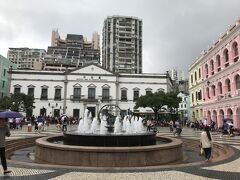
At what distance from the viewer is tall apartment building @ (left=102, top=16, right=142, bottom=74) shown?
111 meters

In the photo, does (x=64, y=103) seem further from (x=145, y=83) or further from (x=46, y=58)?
(x=46, y=58)

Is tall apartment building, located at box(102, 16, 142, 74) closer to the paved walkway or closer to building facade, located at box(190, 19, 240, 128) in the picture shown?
building facade, located at box(190, 19, 240, 128)

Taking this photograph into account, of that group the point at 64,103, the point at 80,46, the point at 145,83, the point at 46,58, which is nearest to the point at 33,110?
the point at 64,103

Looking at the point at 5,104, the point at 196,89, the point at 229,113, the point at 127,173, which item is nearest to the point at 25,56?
the point at 5,104

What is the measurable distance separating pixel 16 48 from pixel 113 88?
11465cm

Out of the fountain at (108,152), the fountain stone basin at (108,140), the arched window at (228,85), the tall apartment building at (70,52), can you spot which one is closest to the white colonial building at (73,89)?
the arched window at (228,85)

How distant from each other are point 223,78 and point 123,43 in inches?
3455

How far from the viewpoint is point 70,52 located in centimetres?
11894

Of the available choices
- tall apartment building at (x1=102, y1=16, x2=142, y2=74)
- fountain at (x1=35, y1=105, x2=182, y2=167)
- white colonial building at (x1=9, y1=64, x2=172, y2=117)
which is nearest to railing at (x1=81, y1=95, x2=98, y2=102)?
white colonial building at (x1=9, y1=64, x2=172, y2=117)

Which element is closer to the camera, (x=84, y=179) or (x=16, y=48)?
(x=84, y=179)

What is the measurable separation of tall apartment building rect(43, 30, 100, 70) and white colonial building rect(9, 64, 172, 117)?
4434 centimetres

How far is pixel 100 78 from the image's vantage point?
1999 inches

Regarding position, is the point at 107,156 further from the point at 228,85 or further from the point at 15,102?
the point at 15,102

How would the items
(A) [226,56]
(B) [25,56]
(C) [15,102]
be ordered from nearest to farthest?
(A) [226,56], (C) [15,102], (B) [25,56]
